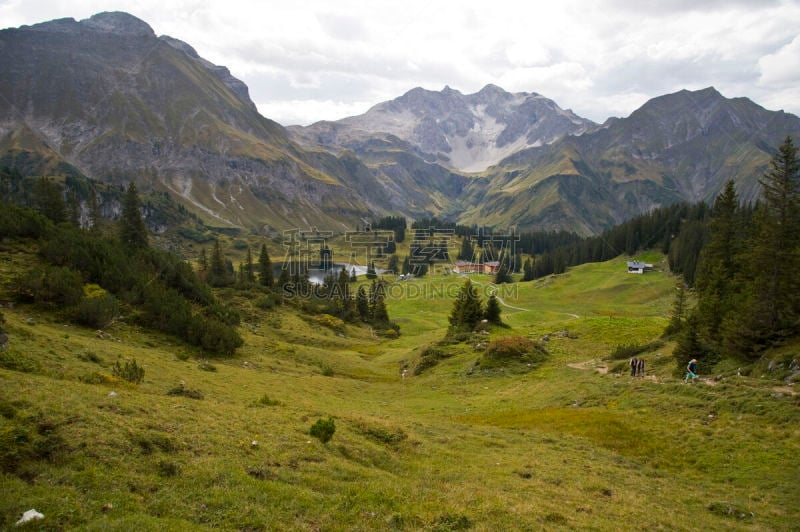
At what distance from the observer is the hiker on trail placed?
102ft

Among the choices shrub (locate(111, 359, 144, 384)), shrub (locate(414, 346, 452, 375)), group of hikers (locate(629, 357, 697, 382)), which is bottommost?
shrub (locate(414, 346, 452, 375))

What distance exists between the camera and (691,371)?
3222 cm

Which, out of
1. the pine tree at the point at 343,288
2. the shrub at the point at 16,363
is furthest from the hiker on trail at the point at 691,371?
the pine tree at the point at 343,288

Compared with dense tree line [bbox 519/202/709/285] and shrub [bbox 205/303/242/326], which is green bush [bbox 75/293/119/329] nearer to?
shrub [bbox 205/303/242/326]

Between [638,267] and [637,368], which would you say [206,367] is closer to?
[637,368]

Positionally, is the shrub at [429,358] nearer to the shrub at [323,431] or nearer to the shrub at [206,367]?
the shrub at [206,367]

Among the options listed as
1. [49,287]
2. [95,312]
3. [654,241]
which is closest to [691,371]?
[95,312]

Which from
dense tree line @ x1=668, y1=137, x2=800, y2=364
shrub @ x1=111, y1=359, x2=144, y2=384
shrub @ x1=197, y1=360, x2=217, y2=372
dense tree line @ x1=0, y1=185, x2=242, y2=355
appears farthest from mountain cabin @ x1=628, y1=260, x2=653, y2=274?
shrub @ x1=111, y1=359, x2=144, y2=384

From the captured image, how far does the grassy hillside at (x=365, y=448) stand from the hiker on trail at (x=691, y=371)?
3.89 feet

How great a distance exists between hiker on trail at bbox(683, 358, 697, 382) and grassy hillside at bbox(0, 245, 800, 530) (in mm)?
1187

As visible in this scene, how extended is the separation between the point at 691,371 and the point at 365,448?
2743 cm

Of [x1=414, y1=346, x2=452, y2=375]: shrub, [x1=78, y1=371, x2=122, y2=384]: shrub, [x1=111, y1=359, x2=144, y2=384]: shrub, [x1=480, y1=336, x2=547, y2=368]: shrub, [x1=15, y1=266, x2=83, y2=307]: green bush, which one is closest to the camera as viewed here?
[x1=78, y1=371, x2=122, y2=384]: shrub

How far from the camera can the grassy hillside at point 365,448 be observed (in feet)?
38.5

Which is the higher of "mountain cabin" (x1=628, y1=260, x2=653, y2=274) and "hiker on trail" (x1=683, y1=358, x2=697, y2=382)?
"mountain cabin" (x1=628, y1=260, x2=653, y2=274)
